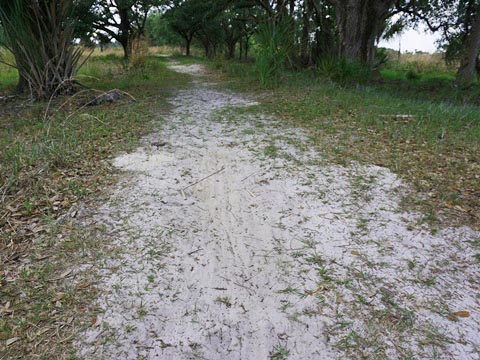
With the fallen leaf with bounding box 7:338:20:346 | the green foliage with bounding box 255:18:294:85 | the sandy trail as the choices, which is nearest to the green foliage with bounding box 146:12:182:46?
the green foliage with bounding box 255:18:294:85

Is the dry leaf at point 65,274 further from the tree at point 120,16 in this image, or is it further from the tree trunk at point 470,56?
the tree at point 120,16

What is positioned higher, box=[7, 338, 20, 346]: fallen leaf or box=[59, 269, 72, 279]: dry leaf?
box=[59, 269, 72, 279]: dry leaf

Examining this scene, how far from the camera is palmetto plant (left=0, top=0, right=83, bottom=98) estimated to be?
5.03m

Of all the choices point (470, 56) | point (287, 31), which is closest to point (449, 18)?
point (470, 56)

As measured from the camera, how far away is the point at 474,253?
2133 mm

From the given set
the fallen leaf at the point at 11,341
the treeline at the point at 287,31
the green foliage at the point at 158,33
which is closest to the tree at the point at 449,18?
the treeline at the point at 287,31

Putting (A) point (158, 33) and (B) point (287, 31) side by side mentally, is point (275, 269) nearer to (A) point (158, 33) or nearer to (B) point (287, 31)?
(B) point (287, 31)

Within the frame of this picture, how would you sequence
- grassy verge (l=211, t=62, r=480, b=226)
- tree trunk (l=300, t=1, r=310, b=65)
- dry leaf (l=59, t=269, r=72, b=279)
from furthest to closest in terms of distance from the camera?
1. tree trunk (l=300, t=1, r=310, b=65)
2. grassy verge (l=211, t=62, r=480, b=226)
3. dry leaf (l=59, t=269, r=72, b=279)

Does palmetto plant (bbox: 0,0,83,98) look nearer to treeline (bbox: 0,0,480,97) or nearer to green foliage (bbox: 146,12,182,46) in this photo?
treeline (bbox: 0,0,480,97)

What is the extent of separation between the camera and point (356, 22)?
25.3 feet

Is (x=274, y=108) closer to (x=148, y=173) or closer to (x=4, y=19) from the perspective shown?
(x=148, y=173)

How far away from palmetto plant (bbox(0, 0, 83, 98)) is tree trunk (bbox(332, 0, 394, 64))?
236 inches

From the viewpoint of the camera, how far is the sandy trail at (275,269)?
1561mm

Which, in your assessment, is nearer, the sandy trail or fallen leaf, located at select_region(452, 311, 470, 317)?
the sandy trail
